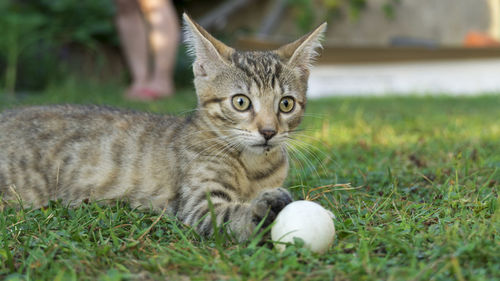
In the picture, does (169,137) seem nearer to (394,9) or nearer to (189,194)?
(189,194)

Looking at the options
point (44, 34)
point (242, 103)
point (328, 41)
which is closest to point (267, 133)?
point (242, 103)

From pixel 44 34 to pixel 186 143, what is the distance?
6178mm

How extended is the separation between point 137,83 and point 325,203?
16.4ft

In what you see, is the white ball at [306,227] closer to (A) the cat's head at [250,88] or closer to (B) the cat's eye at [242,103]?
(A) the cat's head at [250,88]

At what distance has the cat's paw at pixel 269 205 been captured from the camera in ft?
6.76

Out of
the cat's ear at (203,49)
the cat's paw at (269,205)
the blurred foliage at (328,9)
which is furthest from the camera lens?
the blurred foliage at (328,9)

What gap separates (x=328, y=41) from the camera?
9.78 metres

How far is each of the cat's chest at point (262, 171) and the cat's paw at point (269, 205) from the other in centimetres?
56

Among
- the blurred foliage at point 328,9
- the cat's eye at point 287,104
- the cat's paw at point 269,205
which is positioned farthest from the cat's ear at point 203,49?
the blurred foliage at point 328,9

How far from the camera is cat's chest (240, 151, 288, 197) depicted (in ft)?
8.89

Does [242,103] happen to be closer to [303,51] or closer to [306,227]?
[303,51]

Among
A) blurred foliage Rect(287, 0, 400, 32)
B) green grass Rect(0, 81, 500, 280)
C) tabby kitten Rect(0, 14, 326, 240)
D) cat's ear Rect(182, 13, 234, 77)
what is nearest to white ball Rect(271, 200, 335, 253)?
green grass Rect(0, 81, 500, 280)

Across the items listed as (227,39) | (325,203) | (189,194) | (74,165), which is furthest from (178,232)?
(227,39)

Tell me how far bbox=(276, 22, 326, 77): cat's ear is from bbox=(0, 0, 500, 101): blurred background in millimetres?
4793
